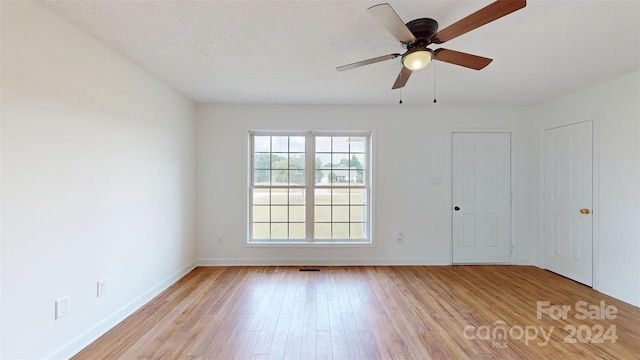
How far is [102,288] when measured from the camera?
2.23 meters

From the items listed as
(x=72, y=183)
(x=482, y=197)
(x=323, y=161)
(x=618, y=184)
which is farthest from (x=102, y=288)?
(x=618, y=184)

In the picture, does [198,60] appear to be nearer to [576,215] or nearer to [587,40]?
[587,40]

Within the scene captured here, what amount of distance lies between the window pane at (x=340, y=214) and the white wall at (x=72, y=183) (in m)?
2.33

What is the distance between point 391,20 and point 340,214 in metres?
3.02

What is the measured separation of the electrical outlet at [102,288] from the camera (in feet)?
7.21

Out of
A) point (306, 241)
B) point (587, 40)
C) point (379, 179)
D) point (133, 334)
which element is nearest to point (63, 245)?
point (133, 334)

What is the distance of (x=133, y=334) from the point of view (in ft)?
7.38

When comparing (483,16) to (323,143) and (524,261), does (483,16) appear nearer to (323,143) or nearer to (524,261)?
(323,143)

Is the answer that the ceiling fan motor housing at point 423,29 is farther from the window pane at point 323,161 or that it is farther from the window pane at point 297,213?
the window pane at point 297,213

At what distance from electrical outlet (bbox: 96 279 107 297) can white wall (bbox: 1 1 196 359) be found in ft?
0.15

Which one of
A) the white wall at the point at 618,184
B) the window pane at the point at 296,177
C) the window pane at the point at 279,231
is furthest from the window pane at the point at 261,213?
the white wall at the point at 618,184

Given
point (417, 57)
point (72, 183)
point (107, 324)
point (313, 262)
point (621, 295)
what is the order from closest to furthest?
point (417, 57), point (72, 183), point (107, 324), point (621, 295), point (313, 262)

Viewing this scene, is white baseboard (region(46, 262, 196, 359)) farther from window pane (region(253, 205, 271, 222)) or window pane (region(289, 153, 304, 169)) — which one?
window pane (region(289, 153, 304, 169))

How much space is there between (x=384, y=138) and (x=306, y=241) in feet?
6.49
